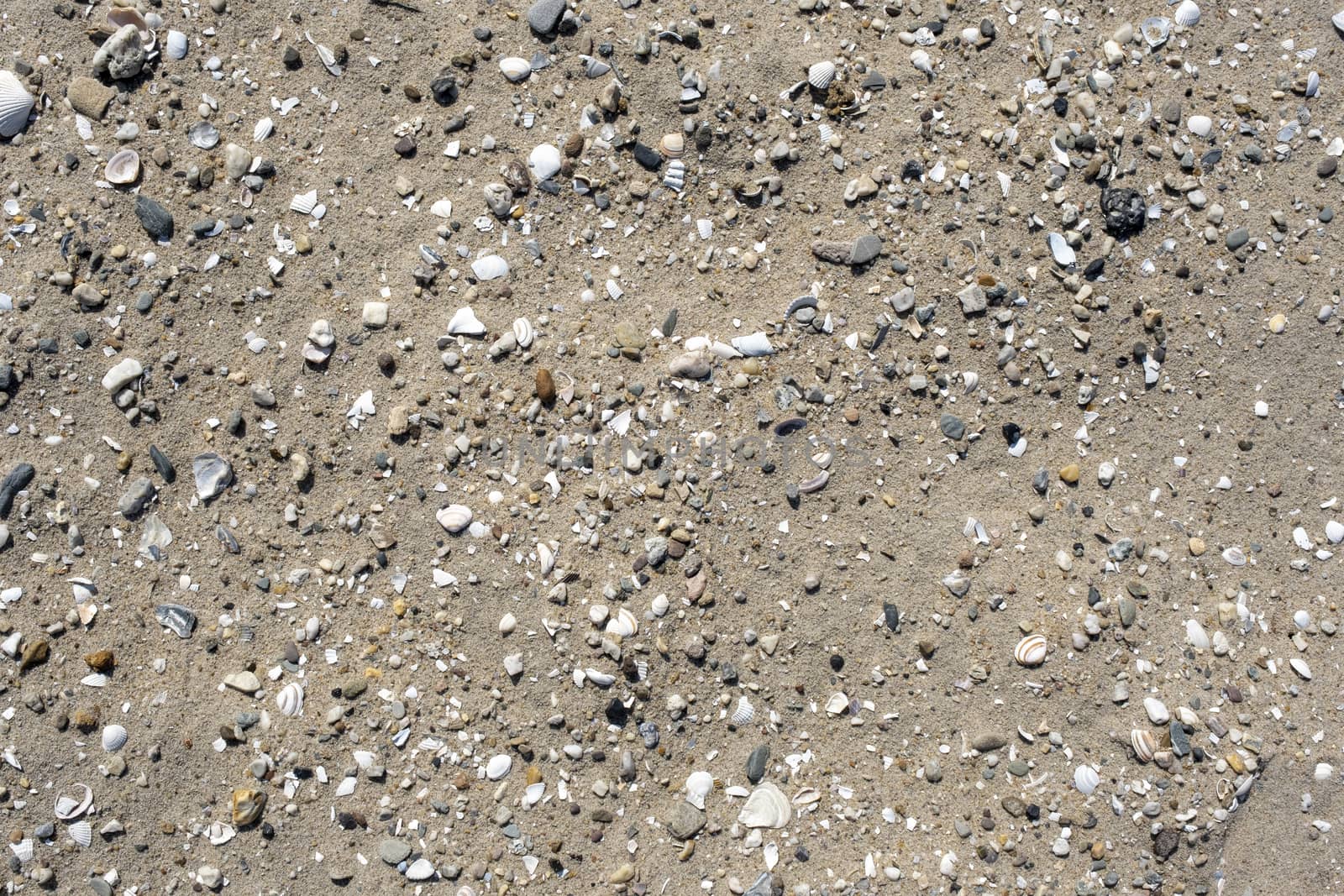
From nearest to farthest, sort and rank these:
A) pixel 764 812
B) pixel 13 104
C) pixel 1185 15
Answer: pixel 764 812, pixel 13 104, pixel 1185 15

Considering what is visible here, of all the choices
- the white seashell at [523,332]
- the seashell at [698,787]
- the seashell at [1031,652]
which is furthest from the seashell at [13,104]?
the seashell at [1031,652]

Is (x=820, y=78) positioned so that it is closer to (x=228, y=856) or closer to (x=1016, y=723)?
(x=1016, y=723)

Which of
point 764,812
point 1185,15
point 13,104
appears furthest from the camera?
point 1185,15

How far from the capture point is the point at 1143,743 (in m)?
2.46

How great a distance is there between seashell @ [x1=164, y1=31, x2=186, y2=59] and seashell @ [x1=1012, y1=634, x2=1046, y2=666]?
9.95ft

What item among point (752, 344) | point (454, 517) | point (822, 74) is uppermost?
point (822, 74)

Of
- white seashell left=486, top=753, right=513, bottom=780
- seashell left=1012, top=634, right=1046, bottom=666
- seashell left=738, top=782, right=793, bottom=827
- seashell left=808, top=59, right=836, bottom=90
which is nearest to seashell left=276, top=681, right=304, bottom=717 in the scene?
white seashell left=486, top=753, right=513, bottom=780

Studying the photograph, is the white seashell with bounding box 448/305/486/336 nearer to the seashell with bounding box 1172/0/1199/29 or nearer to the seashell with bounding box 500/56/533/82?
the seashell with bounding box 500/56/533/82

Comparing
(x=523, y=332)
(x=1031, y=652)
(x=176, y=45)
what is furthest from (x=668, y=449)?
(x=176, y=45)

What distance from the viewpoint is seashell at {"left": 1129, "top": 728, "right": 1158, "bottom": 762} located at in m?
2.45

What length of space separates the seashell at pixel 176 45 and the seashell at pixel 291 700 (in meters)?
1.91

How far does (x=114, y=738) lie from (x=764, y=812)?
1.85 metres

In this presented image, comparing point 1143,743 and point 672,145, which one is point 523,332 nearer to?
point 672,145

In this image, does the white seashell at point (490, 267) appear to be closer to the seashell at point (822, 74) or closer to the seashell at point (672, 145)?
the seashell at point (672, 145)
